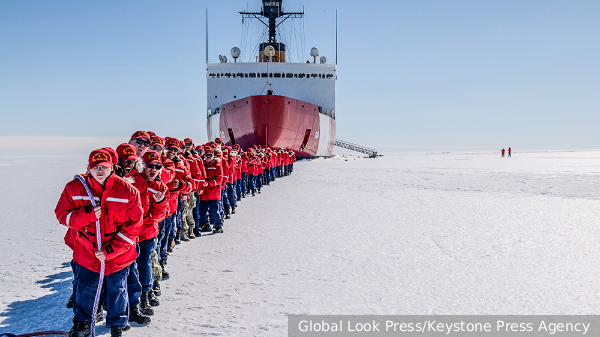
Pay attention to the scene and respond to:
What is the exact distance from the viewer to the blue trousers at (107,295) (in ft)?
9.79

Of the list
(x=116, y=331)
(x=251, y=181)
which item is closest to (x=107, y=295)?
(x=116, y=331)

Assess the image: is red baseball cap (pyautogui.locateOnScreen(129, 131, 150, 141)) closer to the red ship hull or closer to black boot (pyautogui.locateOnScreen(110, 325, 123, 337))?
black boot (pyautogui.locateOnScreen(110, 325, 123, 337))

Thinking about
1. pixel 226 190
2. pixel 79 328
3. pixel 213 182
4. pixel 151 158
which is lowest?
pixel 79 328

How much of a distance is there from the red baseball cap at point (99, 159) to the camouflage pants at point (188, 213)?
357 centimetres

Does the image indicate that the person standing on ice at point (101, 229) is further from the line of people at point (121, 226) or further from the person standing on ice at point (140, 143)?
the person standing on ice at point (140, 143)

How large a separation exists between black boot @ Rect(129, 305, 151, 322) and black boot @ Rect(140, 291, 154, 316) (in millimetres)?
89

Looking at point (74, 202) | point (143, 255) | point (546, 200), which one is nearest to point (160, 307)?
point (143, 255)

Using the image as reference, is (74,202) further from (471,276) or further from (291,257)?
(471,276)

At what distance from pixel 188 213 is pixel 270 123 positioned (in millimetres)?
18317

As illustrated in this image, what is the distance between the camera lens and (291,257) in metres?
5.36

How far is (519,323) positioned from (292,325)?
1744 millimetres

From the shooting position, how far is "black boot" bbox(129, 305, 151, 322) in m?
3.46

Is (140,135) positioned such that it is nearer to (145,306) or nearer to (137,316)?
(145,306)

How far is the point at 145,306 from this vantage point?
365 centimetres
